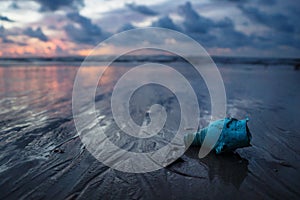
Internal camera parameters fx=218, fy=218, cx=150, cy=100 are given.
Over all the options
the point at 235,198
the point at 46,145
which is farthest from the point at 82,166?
the point at 235,198

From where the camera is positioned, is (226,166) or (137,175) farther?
(226,166)

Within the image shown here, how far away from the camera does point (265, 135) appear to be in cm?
399

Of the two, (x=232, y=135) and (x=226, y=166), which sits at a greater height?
(x=232, y=135)

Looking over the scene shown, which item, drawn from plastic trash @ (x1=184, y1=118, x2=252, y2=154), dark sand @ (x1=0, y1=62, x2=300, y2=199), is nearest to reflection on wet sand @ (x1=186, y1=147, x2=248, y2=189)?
dark sand @ (x1=0, y1=62, x2=300, y2=199)

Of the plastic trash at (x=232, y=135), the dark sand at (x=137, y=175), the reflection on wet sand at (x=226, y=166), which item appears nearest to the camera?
the dark sand at (x=137, y=175)

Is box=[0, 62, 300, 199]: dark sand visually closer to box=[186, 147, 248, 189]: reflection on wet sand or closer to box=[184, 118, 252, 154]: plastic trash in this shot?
box=[186, 147, 248, 189]: reflection on wet sand

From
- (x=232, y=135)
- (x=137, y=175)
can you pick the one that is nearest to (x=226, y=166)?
(x=232, y=135)

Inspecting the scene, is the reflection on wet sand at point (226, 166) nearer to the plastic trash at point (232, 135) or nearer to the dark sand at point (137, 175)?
the dark sand at point (137, 175)

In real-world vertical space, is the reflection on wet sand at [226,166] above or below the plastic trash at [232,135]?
below

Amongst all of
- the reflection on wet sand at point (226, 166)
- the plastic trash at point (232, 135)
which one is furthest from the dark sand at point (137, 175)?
the plastic trash at point (232, 135)

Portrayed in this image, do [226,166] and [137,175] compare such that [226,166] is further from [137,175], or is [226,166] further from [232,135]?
[137,175]

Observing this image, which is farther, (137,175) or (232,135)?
(232,135)

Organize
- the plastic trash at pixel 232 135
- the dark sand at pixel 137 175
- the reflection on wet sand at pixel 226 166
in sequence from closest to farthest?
1. the dark sand at pixel 137 175
2. the reflection on wet sand at pixel 226 166
3. the plastic trash at pixel 232 135

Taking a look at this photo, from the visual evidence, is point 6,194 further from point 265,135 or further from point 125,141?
point 265,135
